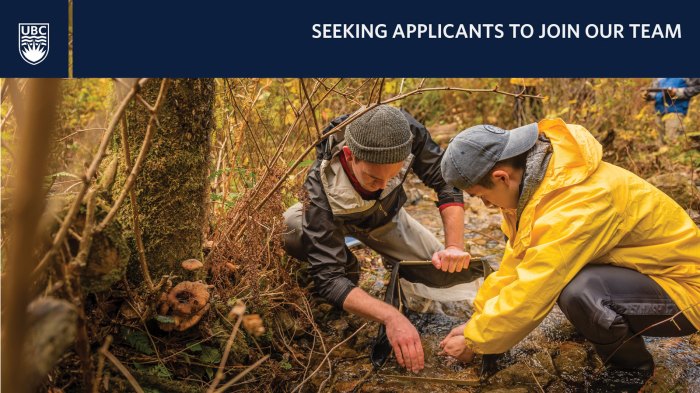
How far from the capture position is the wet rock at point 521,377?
2.66 m

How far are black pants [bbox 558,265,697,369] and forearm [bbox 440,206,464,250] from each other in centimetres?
91

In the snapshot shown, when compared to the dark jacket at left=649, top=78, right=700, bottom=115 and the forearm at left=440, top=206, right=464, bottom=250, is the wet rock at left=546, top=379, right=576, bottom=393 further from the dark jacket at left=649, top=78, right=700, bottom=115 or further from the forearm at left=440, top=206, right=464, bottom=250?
the dark jacket at left=649, top=78, right=700, bottom=115

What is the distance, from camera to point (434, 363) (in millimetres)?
2869

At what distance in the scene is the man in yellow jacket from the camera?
2.13 metres

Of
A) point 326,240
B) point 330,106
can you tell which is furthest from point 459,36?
point 330,106

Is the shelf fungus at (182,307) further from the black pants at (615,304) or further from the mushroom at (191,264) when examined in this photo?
the black pants at (615,304)

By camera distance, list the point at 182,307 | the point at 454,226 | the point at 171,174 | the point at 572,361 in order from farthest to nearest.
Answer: the point at 454,226 → the point at 572,361 → the point at 171,174 → the point at 182,307

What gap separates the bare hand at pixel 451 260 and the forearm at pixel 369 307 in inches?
19.0

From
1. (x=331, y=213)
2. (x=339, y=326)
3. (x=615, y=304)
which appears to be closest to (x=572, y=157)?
(x=615, y=304)

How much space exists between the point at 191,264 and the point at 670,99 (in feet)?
17.5

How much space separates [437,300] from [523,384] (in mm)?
818

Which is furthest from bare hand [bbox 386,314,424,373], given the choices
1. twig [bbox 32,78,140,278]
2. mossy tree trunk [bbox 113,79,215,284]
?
twig [bbox 32,78,140,278]

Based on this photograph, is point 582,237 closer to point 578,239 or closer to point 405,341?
point 578,239

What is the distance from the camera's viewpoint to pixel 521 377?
106 inches
